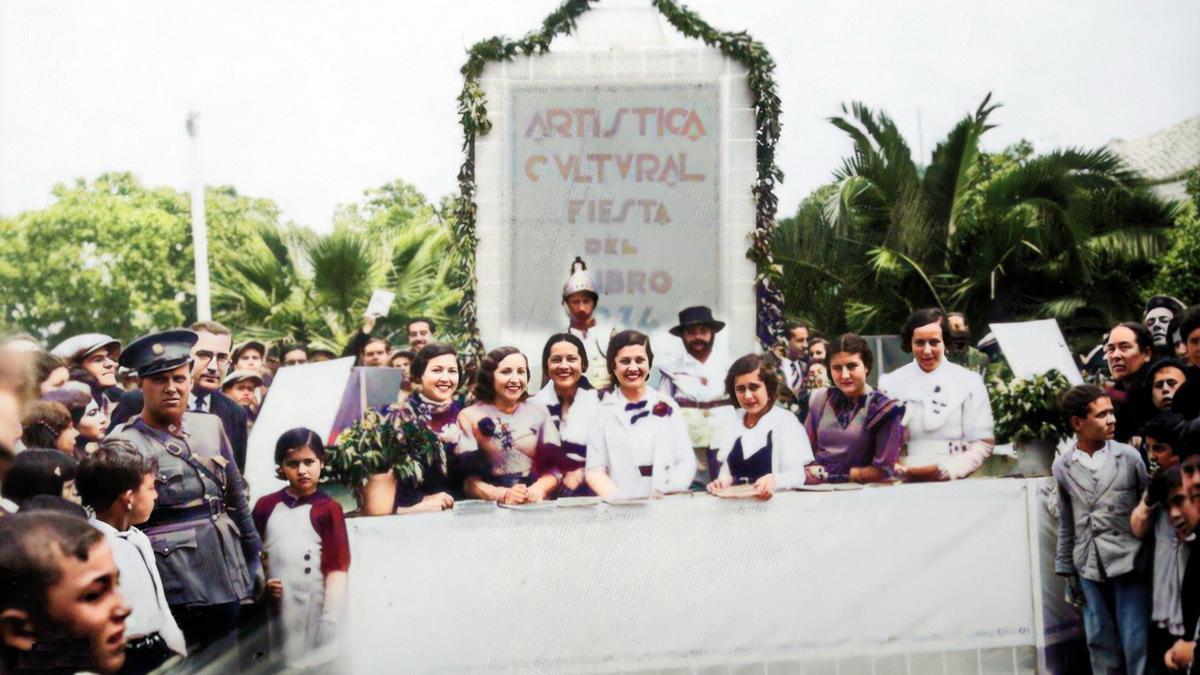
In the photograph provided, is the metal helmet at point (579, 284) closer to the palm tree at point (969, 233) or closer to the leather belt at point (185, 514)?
the palm tree at point (969, 233)

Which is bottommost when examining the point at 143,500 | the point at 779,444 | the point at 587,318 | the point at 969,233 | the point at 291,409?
the point at 143,500

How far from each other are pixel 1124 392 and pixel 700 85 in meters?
2.11

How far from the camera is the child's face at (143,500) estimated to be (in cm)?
389

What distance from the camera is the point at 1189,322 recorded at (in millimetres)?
4527

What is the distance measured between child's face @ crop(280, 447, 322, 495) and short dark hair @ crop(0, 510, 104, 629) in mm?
1282

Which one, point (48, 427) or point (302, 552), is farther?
point (302, 552)

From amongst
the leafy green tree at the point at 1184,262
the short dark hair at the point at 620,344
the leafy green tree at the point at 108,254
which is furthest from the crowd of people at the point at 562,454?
the leafy green tree at the point at 1184,262

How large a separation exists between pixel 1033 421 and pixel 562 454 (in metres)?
1.87

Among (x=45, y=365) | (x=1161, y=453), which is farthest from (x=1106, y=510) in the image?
(x=45, y=365)

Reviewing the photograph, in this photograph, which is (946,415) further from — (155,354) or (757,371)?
(155,354)

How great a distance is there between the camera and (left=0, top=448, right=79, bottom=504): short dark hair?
345cm

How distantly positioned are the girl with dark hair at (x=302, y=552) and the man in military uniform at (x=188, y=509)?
80 millimetres

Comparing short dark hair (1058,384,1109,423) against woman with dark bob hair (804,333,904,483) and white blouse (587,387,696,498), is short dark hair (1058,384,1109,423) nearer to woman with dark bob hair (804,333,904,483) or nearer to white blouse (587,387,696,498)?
woman with dark bob hair (804,333,904,483)

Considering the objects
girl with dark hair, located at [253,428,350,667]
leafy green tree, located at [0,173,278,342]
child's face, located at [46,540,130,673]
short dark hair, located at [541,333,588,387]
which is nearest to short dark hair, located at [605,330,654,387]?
short dark hair, located at [541,333,588,387]
